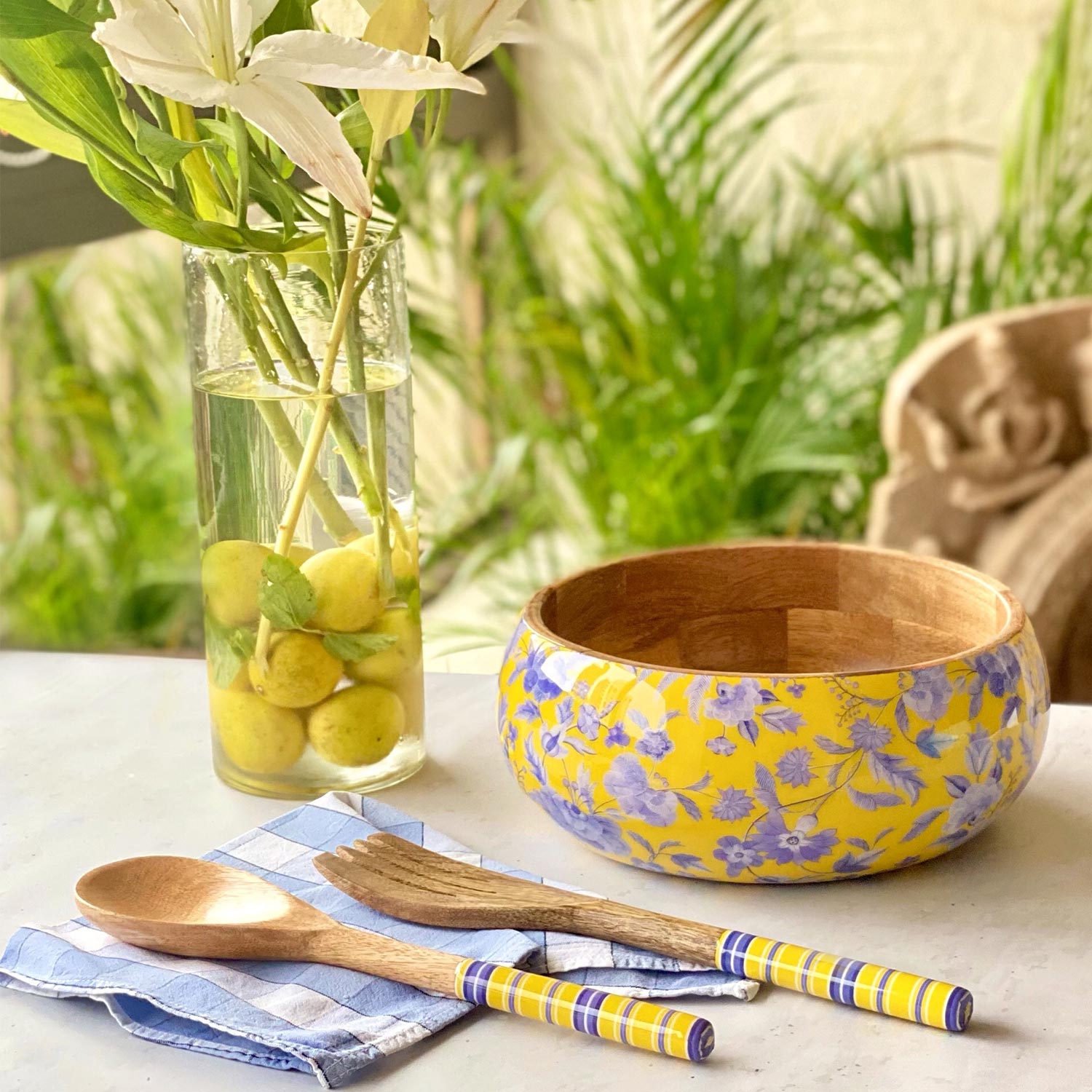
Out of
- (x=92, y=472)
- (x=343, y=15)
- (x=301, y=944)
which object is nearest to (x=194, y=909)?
(x=301, y=944)

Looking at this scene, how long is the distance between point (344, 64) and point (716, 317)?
1.27m

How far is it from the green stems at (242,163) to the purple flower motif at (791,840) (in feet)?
0.91

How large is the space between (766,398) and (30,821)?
125 cm

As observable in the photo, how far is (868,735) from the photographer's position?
0.46 meters

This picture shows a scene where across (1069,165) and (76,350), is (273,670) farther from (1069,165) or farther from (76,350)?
(1069,165)

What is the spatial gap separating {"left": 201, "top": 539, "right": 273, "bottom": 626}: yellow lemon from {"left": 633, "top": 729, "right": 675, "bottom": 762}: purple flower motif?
173 mm

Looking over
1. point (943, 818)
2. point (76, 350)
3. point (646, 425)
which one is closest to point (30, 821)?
point (943, 818)

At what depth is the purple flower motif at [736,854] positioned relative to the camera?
474 mm

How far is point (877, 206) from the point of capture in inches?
70.8

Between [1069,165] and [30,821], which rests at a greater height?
[1069,165]

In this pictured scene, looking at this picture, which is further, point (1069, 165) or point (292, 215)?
point (1069, 165)

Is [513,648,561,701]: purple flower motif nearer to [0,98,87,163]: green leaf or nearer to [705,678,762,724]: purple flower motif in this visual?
[705,678,762,724]: purple flower motif

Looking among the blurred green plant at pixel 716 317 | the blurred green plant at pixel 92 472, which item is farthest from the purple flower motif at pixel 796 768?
the blurred green plant at pixel 92 472

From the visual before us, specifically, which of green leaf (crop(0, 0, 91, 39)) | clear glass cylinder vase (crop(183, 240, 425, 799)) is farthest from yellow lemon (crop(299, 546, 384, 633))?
green leaf (crop(0, 0, 91, 39))
